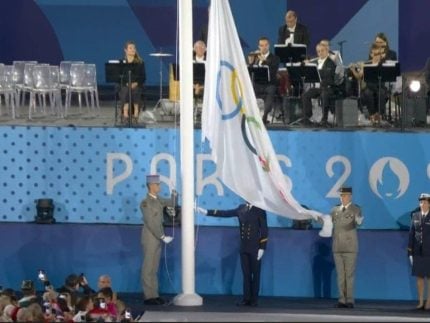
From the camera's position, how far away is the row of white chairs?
91.2 feet

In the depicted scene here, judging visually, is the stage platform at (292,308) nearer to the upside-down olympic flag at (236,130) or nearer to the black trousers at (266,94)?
the upside-down olympic flag at (236,130)

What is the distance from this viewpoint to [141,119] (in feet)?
88.6

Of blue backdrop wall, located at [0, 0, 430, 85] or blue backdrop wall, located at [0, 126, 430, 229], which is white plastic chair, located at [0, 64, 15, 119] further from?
blue backdrop wall, located at [0, 0, 430, 85]

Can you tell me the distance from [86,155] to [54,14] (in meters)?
5.74

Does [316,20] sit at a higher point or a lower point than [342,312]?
higher

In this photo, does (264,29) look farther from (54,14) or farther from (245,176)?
(245,176)

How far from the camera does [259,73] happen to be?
26.4m

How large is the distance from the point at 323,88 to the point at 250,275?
122 inches

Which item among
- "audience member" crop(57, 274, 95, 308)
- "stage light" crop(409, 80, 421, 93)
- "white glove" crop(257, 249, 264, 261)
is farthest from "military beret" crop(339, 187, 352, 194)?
"audience member" crop(57, 274, 95, 308)

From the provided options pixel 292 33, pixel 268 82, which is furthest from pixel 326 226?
pixel 292 33

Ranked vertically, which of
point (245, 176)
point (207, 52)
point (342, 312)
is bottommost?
point (342, 312)

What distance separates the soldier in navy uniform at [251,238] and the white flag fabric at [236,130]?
76cm

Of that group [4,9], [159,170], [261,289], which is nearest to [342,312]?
[261,289]

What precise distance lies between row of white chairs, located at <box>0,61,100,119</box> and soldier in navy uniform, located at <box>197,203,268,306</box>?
396 cm
